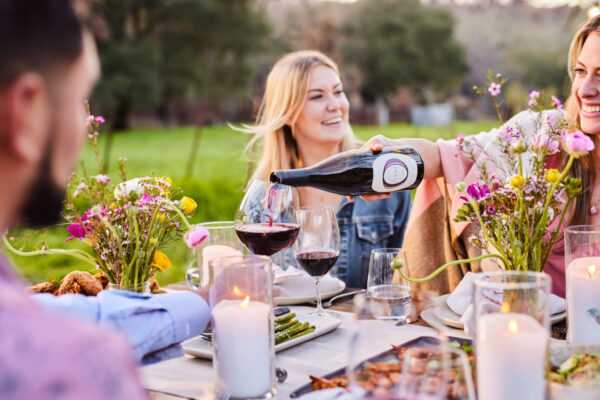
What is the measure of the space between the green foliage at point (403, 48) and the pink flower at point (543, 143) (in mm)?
30698

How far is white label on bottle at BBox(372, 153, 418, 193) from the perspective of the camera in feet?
6.63

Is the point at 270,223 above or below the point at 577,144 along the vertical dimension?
below

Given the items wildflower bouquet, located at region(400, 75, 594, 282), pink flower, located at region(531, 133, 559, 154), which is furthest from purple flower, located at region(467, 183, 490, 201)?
pink flower, located at region(531, 133, 559, 154)

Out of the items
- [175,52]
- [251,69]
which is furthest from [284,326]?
[251,69]

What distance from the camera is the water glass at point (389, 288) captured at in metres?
1.75

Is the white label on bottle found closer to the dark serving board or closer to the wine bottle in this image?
the wine bottle

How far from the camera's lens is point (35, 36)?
719 millimetres

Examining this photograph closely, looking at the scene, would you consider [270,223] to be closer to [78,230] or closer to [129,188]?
[129,188]

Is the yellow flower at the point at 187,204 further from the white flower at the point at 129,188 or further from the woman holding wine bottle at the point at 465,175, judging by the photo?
the woman holding wine bottle at the point at 465,175

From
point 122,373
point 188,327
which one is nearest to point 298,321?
point 188,327

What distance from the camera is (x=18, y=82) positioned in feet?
2.34

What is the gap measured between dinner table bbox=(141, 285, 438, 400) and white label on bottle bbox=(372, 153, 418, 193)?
435mm

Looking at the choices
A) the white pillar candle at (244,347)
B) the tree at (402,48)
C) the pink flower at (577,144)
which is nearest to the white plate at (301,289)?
the white pillar candle at (244,347)

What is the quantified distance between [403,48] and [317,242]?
3274 centimetres
